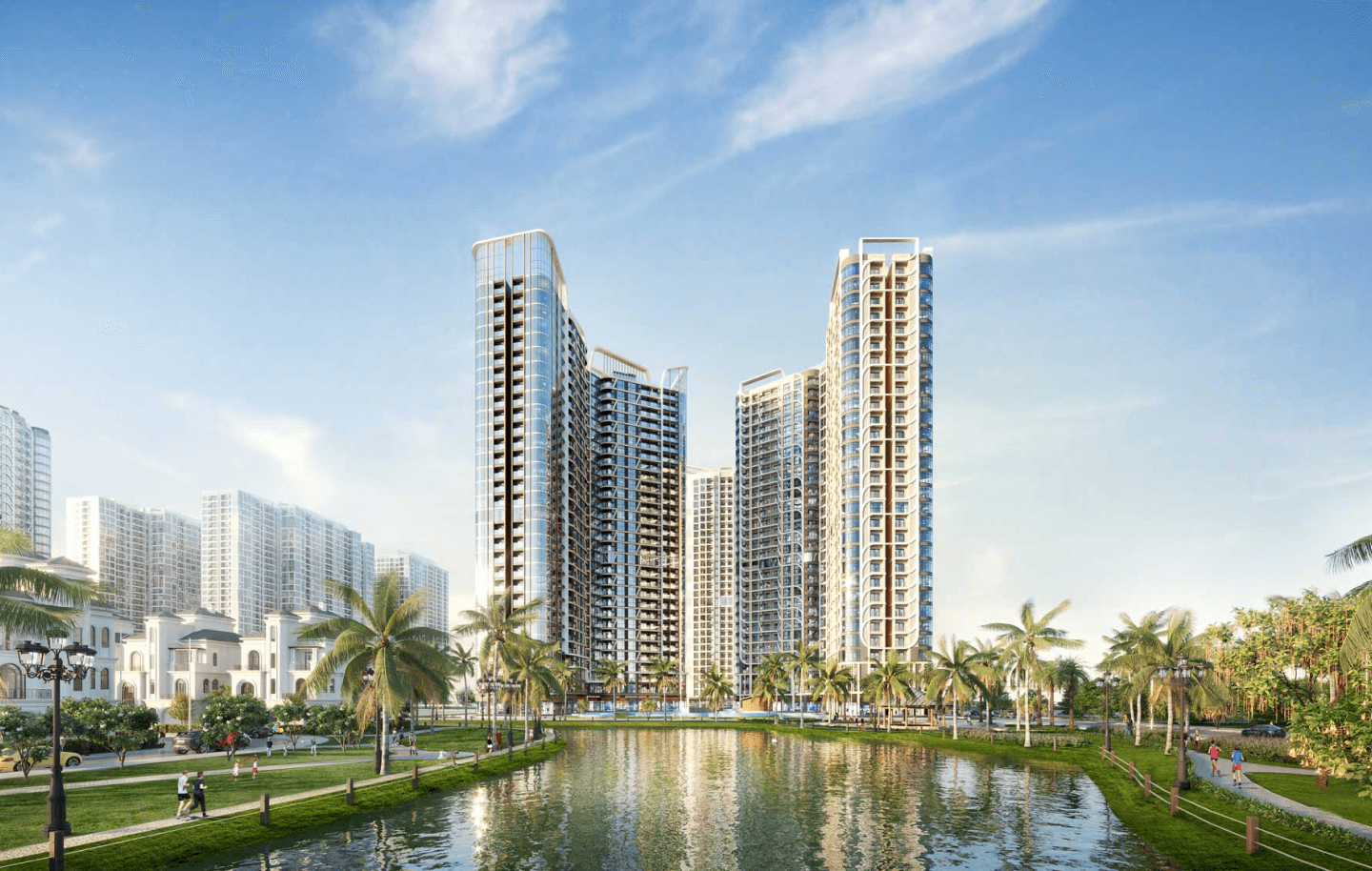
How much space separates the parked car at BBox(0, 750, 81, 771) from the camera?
54.7 metres

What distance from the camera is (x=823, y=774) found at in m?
59.9

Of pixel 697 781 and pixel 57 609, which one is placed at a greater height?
pixel 57 609

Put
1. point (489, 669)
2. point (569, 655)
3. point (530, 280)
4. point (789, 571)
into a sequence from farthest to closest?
point (789, 571)
point (569, 655)
point (530, 280)
point (489, 669)

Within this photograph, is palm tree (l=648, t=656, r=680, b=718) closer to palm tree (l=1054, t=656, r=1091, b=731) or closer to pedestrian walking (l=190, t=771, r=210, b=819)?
palm tree (l=1054, t=656, r=1091, b=731)

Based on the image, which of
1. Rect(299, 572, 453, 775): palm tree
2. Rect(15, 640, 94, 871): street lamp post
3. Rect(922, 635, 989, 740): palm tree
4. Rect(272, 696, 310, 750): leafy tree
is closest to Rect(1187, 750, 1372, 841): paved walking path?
Rect(922, 635, 989, 740): palm tree

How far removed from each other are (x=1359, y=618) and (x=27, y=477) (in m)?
205

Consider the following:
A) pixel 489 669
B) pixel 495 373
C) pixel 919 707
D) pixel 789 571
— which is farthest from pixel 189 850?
pixel 789 571

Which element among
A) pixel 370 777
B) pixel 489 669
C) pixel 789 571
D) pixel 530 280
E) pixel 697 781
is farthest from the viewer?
pixel 789 571

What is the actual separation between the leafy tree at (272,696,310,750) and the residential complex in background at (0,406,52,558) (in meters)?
119

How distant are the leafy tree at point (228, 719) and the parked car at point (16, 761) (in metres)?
7.59

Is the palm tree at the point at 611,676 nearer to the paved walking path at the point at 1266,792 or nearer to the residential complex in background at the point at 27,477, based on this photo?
the residential complex in background at the point at 27,477

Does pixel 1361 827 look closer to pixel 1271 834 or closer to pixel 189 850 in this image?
pixel 1271 834

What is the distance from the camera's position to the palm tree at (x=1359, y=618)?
27094 mm

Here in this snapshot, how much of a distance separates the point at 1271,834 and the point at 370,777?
4324 cm
